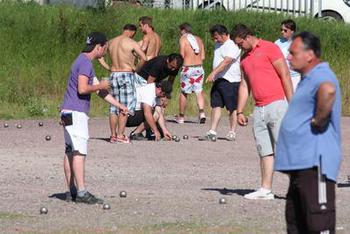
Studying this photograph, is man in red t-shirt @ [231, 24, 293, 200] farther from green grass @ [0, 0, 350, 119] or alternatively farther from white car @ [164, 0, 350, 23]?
white car @ [164, 0, 350, 23]

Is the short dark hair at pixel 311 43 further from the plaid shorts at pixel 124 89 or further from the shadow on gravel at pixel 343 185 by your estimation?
the plaid shorts at pixel 124 89

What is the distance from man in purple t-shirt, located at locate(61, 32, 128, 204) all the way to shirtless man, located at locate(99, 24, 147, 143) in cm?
590

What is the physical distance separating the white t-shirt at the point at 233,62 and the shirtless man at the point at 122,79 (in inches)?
52.2

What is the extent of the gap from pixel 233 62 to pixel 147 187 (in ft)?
19.0

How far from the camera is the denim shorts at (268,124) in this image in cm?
1217

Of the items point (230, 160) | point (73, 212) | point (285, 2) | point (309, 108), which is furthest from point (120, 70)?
point (285, 2)

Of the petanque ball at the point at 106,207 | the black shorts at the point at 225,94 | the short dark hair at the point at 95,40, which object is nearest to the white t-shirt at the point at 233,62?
the black shorts at the point at 225,94

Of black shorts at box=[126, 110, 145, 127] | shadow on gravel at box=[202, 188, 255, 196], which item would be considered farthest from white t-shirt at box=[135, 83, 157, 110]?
shadow on gravel at box=[202, 188, 255, 196]

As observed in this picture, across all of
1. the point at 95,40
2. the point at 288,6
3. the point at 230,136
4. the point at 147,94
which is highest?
the point at 95,40

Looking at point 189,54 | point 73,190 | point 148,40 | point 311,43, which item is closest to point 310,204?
point 311,43

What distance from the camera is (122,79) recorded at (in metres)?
18.7

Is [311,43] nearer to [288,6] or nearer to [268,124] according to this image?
[268,124]

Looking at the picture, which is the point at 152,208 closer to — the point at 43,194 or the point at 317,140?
the point at 43,194

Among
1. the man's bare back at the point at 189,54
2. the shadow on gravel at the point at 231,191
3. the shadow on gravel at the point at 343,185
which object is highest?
the man's bare back at the point at 189,54
